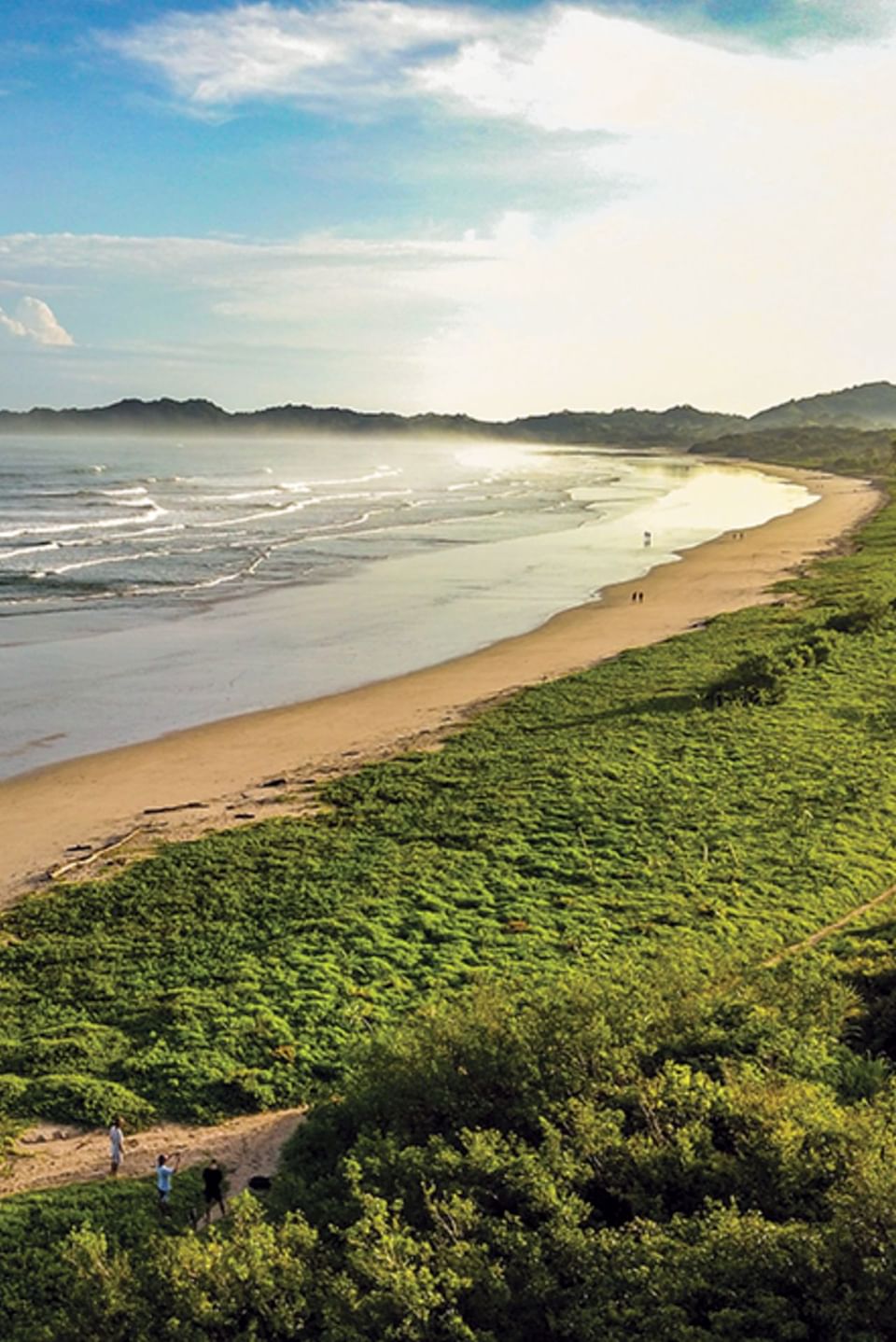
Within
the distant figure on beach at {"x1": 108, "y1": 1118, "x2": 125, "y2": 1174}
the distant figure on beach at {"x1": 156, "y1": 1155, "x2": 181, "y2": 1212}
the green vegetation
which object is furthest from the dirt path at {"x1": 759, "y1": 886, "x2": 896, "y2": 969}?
the distant figure on beach at {"x1": 108, "y1": 1118, "x2": 125, "y2": 1174}

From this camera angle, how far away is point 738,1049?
13.4 meters

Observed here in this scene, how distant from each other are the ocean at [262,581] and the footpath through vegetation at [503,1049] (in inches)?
449

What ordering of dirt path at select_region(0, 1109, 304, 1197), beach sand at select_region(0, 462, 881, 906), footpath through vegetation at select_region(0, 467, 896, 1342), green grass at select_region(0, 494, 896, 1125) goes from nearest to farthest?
footpath through vegetation at select_region(0, 467, 896, 1342)
dirt path at select_region(0, 1109, 304, 1197)
green grass at select_region(0, 494, 896, 1125)
beach sand at select_region(0, 462, 881, 906)

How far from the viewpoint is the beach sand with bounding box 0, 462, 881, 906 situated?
24734mm

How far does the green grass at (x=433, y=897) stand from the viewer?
1652cm

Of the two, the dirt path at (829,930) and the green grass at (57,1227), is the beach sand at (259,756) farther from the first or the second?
the dirt path at (829,930)

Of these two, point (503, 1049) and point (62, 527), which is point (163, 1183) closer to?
point (503, 1049)

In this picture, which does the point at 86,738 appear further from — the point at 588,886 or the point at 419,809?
the point at 588,886

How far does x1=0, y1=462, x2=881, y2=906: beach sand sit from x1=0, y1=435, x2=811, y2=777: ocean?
1.60 metres

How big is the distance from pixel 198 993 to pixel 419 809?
8.82 meters

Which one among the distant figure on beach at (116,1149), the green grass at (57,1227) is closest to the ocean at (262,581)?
the distant figure on beach at (116,1149)

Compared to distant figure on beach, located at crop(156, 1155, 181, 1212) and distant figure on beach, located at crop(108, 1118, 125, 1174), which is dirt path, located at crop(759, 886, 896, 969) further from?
distant figure on beach, located at crop(108, 1118, 125, 1174)

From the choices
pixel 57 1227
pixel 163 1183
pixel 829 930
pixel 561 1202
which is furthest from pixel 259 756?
pixel 561 1202

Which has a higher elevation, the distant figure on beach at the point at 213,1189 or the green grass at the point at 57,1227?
the distant figure on beach at the point at 213,1189
